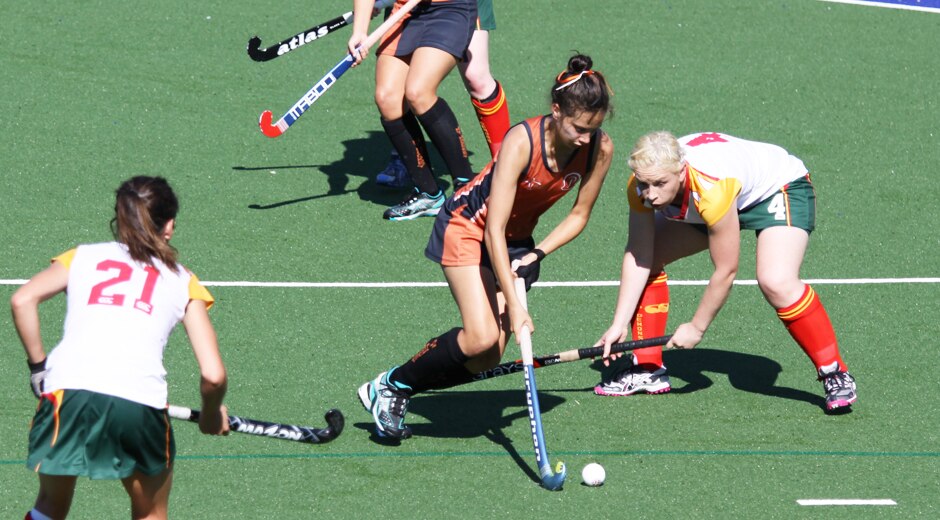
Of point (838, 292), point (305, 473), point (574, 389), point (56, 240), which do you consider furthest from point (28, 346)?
point (838, 292)

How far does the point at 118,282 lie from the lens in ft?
11.9

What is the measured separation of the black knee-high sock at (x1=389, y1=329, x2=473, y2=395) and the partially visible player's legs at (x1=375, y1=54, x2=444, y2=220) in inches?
86.6

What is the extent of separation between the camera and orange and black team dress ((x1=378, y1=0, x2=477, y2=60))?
22.6 ft

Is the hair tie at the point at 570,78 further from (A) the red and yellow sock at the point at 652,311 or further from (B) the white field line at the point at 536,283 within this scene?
(B) the white field line at the point at 536,283

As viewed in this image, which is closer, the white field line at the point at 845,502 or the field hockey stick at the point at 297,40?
the white field line at the point at 845,502

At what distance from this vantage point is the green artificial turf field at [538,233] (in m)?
4.81

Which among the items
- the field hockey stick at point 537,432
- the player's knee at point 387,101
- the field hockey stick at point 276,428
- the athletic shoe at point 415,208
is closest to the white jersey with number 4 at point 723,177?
the field hockey stick at point 537,432

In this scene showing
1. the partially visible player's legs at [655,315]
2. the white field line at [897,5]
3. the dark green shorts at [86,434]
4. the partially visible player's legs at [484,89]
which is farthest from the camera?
the white field line at [897,5]

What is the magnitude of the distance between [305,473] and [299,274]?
75.7 inches

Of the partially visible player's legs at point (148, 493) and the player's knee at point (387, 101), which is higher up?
the player's knee at point (387, 101)

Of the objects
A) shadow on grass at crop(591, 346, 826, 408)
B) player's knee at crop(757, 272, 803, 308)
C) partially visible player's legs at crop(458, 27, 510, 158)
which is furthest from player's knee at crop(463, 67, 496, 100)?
player's knee at crop(757, 272, 803, 308)

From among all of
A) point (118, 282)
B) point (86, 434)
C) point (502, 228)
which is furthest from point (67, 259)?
point (502, 228)

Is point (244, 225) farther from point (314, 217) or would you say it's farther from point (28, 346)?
point (28, 346)

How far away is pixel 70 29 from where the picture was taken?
30.2 feet
